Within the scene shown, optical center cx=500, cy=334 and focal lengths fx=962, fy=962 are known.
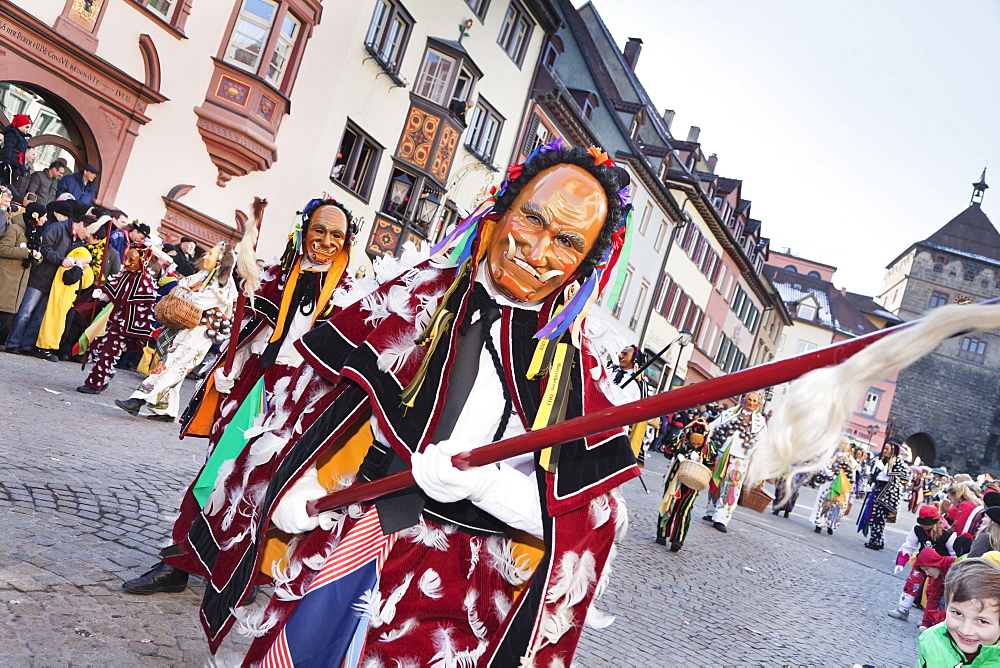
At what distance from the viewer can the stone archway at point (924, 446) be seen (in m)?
67.2

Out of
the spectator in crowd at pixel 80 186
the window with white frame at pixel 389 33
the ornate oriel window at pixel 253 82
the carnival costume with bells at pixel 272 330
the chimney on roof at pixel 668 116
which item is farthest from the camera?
the chimney on roof at pixel 668 116

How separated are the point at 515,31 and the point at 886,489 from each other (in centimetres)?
1432

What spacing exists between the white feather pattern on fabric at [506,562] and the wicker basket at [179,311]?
705 cm

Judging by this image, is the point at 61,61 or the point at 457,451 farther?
the point at 61,61

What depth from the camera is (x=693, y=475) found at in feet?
34.7

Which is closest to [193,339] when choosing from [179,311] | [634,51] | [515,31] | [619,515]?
[179,311]

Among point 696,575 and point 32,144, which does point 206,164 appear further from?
point 696,575

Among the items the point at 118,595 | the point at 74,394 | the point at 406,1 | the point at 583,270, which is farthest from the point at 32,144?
the point at 583,270

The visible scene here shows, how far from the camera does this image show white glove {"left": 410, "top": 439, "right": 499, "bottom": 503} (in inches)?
99.6

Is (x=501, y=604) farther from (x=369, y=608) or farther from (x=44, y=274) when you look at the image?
(x=44, y=274)

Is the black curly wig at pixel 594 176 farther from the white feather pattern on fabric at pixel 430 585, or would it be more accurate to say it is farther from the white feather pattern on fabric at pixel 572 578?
the white feather pattern on fabric at pixel 430 585

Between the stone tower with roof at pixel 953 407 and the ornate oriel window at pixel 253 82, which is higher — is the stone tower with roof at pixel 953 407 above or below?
above

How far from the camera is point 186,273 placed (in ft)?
41.1

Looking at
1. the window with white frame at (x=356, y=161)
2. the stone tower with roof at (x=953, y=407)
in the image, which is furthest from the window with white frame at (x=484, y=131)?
the stone tower with roof at (x=953, y=407)
